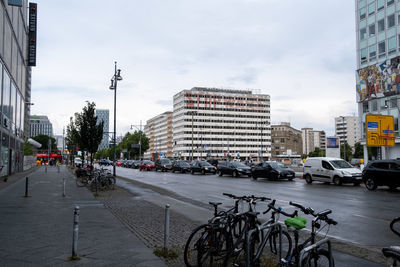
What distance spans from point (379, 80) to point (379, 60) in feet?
9.63

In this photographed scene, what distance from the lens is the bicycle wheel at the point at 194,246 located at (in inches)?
203

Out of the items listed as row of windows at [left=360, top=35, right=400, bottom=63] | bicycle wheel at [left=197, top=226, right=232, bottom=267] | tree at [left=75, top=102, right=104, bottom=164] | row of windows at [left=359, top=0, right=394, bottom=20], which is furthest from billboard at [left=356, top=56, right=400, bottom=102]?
bicycle wheel at [left=197, top=226, right=232, bottom=267]

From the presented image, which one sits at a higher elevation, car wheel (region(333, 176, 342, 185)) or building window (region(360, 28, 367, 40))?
building window (region(360, 28, 367, 40))

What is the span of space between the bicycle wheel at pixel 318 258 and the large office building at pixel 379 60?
4670cm

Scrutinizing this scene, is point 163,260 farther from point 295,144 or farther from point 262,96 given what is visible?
point 295,144

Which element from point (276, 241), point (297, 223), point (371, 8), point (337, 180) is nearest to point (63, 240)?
point (276, 241)

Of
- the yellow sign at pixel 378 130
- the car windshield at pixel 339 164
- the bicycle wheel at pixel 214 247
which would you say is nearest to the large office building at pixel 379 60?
the yellow sign at pixel 378 130

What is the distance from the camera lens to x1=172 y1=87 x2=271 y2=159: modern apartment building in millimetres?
148375

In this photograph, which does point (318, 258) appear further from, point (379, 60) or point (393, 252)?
point (379, 60)

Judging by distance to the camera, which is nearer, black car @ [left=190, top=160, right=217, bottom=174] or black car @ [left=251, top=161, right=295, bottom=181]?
black car @ [left=251, top=161, right=295, bottom=181]

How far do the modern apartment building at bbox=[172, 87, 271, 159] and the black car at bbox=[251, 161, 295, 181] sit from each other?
11344 centimetres

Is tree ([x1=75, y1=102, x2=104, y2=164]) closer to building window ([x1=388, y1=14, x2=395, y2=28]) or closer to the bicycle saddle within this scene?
the bicycle saddle

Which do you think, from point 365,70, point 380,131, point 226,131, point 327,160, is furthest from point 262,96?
point 327,160

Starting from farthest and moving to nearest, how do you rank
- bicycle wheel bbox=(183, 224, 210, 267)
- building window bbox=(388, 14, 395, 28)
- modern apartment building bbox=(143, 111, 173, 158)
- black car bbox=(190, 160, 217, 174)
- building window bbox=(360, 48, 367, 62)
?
modern apartment building bbox=(143, 111, 173, 158) < building window bbox=(360, 48, 367, 62) < building window bbox=(388, 14, 395, 28) < black car bbox=(190, 160, 217, 174) < bicycle wheel bbox=(183, 224, 210, 267)
